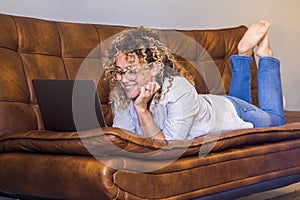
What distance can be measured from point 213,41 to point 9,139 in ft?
4.88

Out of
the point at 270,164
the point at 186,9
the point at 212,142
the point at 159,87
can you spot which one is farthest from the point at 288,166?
the point at 186,9

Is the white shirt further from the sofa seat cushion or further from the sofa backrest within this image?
the sofa backrest

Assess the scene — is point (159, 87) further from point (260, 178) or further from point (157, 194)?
point (260, 178)

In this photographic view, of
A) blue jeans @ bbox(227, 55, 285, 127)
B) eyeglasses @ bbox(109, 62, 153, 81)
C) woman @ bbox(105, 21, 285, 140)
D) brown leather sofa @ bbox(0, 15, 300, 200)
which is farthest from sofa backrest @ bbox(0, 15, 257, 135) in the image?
blue jeans @ bbox(227, 55, 285, 127)

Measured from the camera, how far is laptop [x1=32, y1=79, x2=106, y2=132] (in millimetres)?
1882

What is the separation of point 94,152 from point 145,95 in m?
Answer: 0.36

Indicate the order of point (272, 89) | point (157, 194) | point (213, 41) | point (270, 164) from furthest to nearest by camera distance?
point (213, 41)
point (272, 89)
point (270, 164)
point (157, 194)

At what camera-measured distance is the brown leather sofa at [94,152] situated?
5.39 ft

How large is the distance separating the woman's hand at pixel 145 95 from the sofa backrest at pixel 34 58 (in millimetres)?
467

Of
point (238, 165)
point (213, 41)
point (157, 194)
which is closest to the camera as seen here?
point (157, 194)

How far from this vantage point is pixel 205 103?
2.26 metres

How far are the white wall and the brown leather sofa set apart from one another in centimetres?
32

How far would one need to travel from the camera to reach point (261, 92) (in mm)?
2682

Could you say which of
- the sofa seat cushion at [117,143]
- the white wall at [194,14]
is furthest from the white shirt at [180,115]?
the white wall at [194,14]
